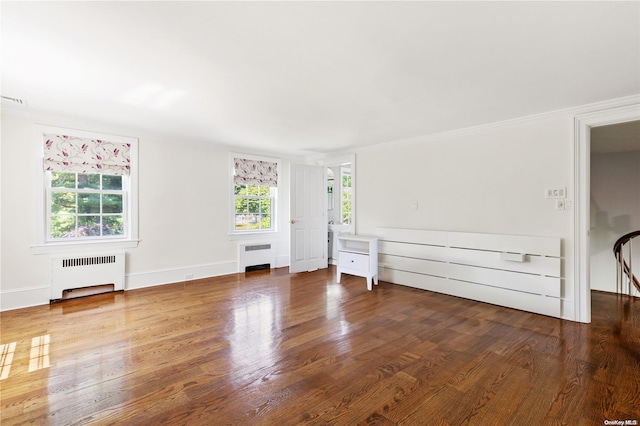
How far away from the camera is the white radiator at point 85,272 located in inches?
149

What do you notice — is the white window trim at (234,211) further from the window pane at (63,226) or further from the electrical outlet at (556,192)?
the electrical outlet at (556,192)

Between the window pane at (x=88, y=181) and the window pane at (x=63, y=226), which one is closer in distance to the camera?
the window pane at (x=63, y=226)

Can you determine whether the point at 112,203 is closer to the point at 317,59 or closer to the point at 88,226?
the point at 88,226

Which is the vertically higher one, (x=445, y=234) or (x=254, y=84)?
(x=254, y=84)

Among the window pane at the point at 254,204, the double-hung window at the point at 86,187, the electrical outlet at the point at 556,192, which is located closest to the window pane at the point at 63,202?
the double-hung window at the point at 86,187

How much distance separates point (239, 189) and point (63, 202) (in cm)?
260

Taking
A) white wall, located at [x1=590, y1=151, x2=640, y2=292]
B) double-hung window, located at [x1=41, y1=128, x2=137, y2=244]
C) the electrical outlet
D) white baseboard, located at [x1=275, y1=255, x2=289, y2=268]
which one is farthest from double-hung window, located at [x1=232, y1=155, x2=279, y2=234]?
white wall, located at [x1=590, y1=151, x2=640, y2=292]

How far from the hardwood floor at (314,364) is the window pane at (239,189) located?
2399mm

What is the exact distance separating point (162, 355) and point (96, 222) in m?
2.80

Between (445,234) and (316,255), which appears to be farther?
(316,255)

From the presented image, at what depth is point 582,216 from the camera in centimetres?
317

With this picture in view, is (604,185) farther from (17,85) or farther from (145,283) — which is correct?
(17,85)

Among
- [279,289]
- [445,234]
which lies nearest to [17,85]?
[279,289]

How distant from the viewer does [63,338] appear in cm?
275
